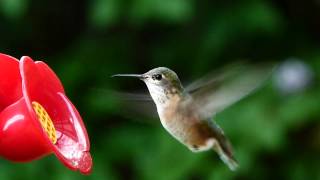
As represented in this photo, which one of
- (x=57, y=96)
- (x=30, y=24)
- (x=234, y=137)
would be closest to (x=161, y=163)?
(x=234, y=137)

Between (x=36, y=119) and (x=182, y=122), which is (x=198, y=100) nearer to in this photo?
(x=182, y=122)

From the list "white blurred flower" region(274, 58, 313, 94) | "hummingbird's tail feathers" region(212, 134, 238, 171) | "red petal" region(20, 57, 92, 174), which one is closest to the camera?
"red petal" region(20, 57, 92, 174)

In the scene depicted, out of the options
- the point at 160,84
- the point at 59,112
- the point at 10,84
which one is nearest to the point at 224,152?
the point at 160,84

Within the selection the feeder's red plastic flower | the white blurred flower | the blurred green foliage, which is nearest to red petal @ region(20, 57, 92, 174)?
the feeder's red plastic flower

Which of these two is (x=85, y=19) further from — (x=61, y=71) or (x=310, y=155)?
(x=310, y=155)

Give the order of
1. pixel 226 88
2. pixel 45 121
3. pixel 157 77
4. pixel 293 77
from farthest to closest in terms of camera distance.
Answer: pixel 293 77
pixel 226 88
pixel 157 77
pixel 45 121

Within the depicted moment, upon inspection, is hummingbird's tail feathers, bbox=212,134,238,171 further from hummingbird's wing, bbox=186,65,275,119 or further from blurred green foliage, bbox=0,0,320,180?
blurred green foliage, bbox=0,0,320,180

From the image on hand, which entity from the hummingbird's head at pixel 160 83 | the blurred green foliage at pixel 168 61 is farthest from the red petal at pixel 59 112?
the blurred green foliage at pixel 168 61
